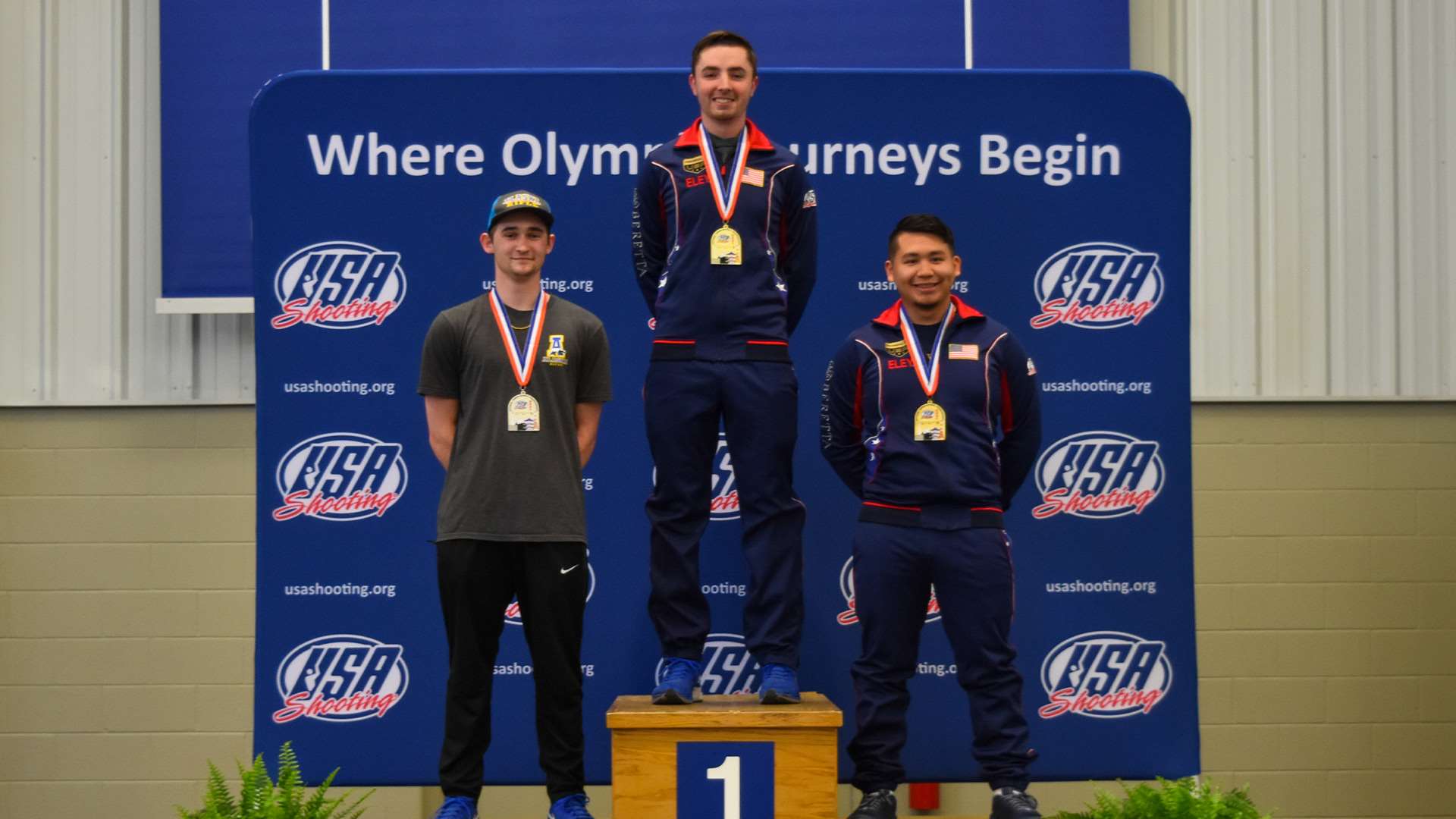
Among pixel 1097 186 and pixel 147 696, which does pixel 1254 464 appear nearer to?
pixel 1097 186

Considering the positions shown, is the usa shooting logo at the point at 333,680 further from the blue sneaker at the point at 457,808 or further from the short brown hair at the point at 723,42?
the short brown hair at the point at 723,42

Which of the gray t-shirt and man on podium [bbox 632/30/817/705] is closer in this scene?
the gray t-shirt

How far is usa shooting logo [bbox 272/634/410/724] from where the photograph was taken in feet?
14.3

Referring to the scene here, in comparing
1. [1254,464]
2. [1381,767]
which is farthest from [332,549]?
[1381,767]

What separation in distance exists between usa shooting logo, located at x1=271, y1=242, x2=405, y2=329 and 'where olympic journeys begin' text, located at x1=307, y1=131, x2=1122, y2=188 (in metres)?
0.26

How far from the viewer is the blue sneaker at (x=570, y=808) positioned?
3498 millimetres

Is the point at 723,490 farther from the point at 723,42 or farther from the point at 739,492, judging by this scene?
the point at 723,42

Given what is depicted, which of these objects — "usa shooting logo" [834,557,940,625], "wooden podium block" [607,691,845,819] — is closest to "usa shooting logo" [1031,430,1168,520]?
"usa shooting logo" [834,557,940,625]

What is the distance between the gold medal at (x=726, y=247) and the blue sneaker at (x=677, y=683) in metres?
1.09

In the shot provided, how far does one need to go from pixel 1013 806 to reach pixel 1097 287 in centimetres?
172

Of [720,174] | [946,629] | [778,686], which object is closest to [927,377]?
[946,629]

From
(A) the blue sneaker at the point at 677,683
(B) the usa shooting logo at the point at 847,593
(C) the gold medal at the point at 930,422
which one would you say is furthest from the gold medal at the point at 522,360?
(B) the usa shooting logo at the point at 847,593

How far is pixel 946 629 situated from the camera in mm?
3734

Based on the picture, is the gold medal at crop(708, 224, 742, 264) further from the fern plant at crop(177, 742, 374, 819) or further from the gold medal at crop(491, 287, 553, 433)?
the fern plant at crop(177, 742, 374, 819)
